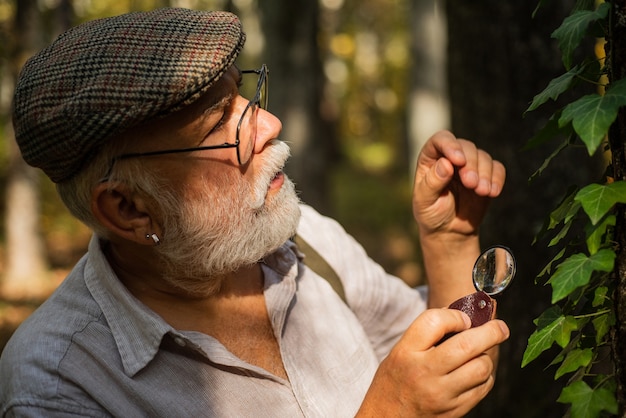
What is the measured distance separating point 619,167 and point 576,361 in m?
0.45

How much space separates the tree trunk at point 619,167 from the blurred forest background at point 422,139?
1036mm

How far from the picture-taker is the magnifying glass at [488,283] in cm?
187

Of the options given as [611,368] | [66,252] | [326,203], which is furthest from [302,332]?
[66,252]

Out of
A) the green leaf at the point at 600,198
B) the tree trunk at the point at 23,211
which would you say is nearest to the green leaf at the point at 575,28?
the green leaf at the point at 600,198

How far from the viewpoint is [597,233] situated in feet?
4.92

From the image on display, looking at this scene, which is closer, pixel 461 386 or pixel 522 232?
pixel 461 386

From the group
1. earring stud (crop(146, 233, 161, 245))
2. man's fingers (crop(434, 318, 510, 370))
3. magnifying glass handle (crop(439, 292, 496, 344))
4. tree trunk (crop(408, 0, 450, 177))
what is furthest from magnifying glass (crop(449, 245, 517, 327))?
tree trunk (crop(408, 0, 450, 177))

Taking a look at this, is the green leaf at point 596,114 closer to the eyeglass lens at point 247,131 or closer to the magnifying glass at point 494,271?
the magnifying glass at point 494,271

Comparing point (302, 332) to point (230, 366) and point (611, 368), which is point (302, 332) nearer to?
point (230, 366)

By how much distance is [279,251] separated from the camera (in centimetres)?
259

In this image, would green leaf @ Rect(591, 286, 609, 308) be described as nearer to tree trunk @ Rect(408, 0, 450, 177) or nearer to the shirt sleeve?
the shirt sleeve

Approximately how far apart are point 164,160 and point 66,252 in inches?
481

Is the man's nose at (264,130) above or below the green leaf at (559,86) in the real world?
below

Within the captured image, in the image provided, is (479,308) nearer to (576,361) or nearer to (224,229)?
(576,361)
